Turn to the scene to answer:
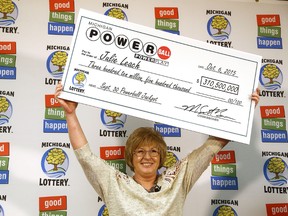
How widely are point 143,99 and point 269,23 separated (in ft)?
4.04

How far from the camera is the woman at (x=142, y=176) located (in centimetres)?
169

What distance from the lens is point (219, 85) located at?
71.0 inches

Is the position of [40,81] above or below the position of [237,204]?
above

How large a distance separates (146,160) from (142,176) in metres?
0.08

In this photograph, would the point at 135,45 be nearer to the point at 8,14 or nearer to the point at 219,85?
the point at 219,85

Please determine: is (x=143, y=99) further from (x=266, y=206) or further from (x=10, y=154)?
(x=266, y=206)

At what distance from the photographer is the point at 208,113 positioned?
1770 mm

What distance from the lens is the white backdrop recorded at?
2.12 metres

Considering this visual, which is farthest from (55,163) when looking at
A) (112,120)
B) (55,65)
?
(55,65)

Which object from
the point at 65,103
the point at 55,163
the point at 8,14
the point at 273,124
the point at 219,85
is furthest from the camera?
the point at 273,124

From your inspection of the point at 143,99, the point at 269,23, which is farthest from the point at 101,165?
the point at 269,23

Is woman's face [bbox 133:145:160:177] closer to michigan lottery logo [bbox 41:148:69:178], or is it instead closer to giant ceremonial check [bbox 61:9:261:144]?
giant ceremonial check [bbox 61:9:261:144]

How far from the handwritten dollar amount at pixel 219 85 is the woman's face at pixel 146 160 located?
406 millimetres

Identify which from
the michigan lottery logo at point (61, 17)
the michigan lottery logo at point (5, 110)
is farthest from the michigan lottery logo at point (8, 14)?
the michigan lottery logo at point (5, 110)
